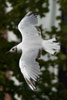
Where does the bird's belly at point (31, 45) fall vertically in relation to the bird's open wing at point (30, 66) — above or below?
above

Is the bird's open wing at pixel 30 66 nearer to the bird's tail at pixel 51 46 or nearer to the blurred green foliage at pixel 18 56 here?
the bird's tail at pixel 51 46

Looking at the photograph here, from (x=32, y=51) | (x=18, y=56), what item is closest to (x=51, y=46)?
(x=32, y=51)

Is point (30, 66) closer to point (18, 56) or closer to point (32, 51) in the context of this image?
point (32, 51)

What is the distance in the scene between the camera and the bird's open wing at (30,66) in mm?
2691

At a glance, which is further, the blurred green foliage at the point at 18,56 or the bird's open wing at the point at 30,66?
the blurred green foliage at the point at 18,56

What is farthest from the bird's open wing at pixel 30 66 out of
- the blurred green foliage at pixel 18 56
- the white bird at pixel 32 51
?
the blurred green foliage at pixel 18 56

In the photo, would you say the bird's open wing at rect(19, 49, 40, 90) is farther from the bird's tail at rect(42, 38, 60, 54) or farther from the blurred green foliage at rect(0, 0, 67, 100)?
the blurred green foliage at rect(0, 0, 67, 100)

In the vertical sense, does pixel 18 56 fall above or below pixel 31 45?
below

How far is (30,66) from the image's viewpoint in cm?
279

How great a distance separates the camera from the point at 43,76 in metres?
4.60

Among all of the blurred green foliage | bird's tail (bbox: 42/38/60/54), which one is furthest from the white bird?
the blurred green foliage

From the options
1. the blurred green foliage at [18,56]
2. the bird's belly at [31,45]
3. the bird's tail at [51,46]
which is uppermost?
the bird's belly at [31,45]

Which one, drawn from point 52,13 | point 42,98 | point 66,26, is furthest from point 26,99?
point 52,13

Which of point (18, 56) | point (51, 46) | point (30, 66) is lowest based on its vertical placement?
point (18, 56)
